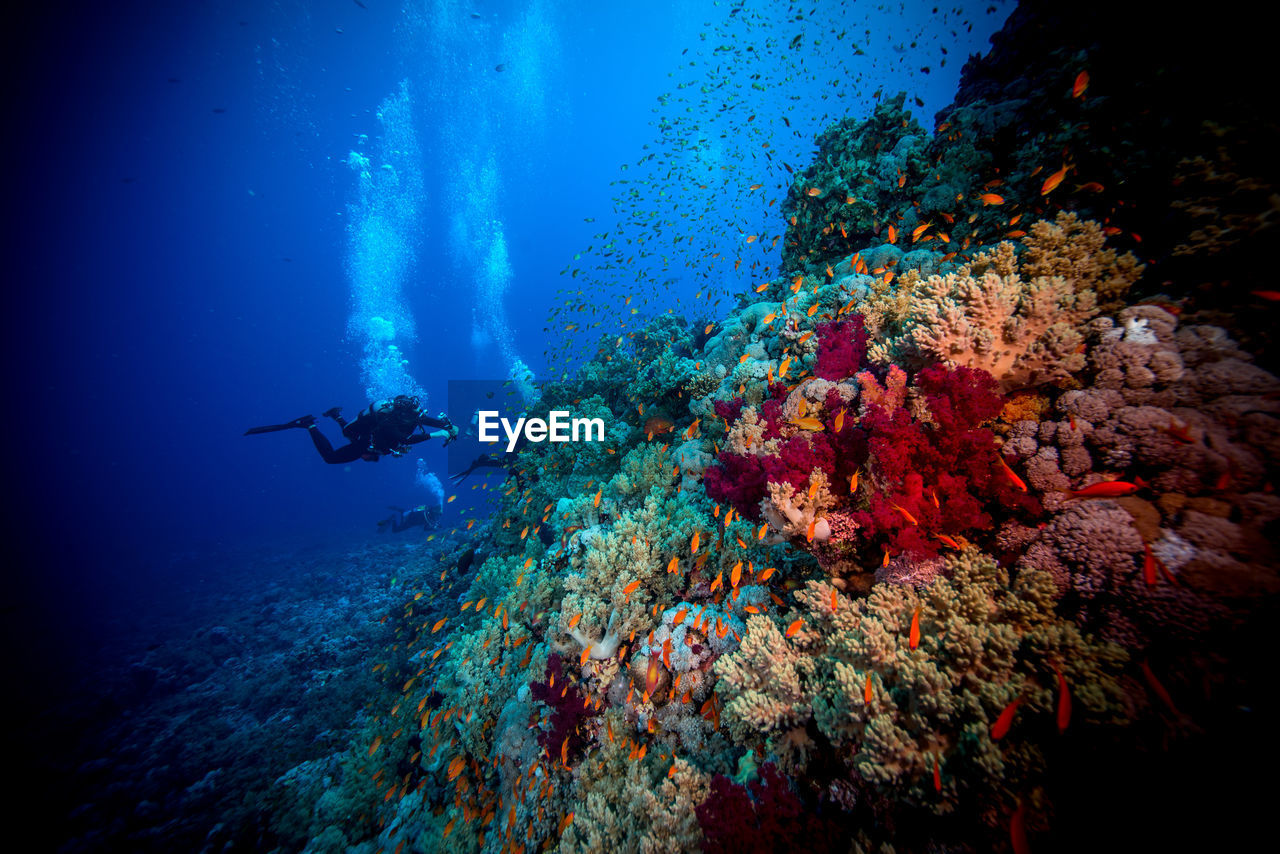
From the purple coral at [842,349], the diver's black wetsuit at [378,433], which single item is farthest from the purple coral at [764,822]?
the diver's black wetsuit at [378,433]

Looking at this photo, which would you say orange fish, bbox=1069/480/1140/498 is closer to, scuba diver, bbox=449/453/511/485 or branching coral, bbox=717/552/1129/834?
branching coral, bbox=717/552/1129/834

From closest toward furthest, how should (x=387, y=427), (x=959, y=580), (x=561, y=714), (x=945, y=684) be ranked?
1. (x=945, y=684)
2. (x=959, y=580)
3. (x=561, y=714)
4. (x=387, y=427)

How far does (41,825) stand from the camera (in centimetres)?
817

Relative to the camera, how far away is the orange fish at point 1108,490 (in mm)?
2474

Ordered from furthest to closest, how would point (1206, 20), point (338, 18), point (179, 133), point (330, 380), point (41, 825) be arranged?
point (330, 380), point (179, 133), point (338, 18), point (41, 825), point (1206, 20)

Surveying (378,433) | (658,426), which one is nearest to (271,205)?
(378,433)

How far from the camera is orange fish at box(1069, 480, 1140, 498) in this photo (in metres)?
Answer: 2.47

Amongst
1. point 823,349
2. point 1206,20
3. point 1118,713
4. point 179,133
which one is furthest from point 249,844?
point 179,133

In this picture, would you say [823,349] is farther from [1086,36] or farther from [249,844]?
[249,844]

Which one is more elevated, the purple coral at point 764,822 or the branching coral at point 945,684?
the branching coral at point 945,684

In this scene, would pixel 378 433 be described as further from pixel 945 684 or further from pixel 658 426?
pixel 945 684

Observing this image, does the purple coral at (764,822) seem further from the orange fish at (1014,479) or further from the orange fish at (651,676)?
the orange fish at (1014,479)

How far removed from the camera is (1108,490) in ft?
8.39

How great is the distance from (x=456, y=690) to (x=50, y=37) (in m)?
55.7
